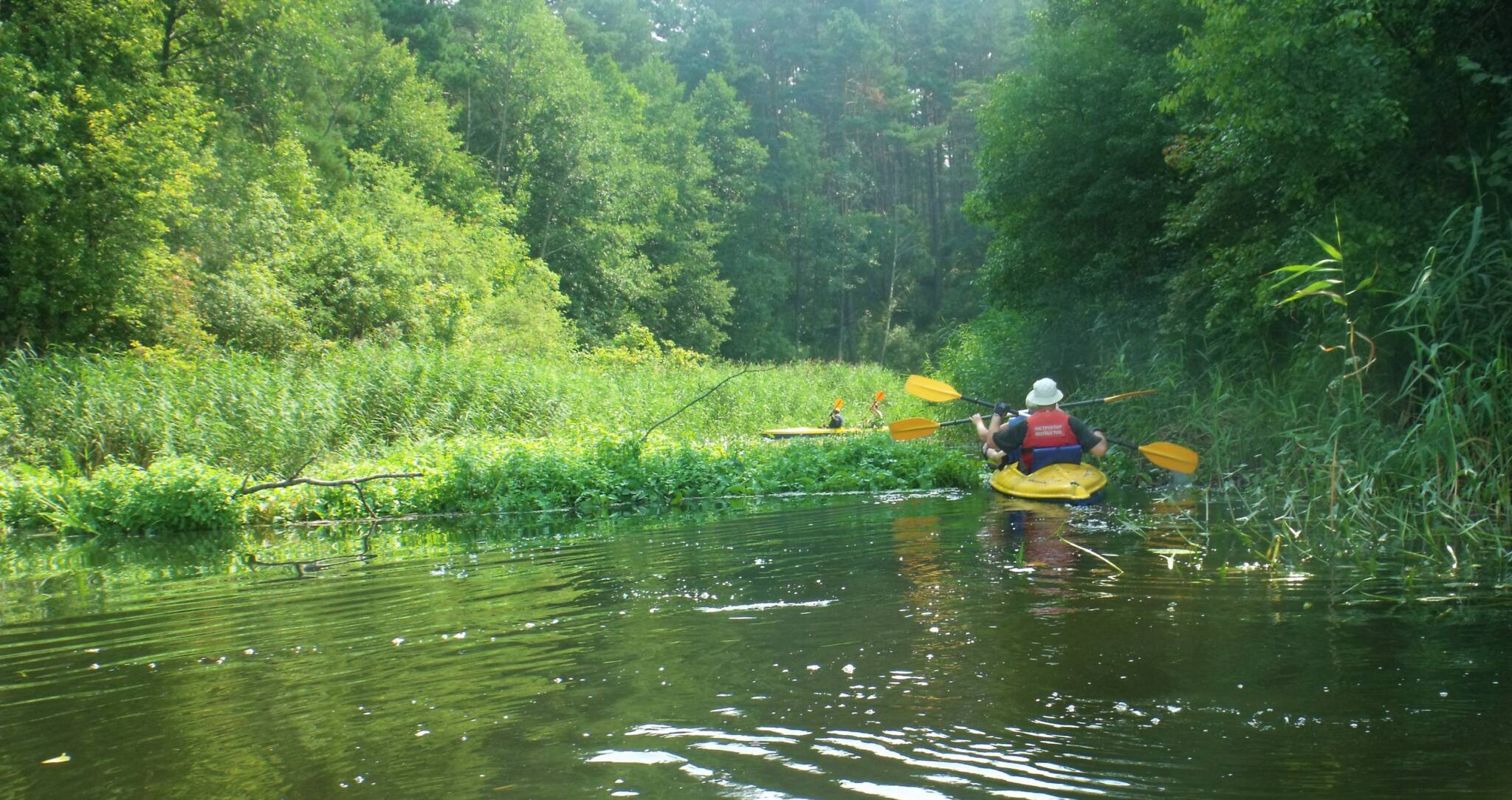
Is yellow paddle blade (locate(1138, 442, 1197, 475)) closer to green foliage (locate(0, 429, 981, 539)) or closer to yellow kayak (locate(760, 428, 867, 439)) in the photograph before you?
green foliage (locate(0, 429, 981, 539))

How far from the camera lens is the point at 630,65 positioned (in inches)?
2106

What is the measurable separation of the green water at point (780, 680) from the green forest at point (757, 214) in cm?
193

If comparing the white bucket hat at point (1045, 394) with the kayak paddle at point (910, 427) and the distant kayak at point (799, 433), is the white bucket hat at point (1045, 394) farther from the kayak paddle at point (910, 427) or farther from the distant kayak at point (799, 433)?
the distant kayak at point (799, 433)

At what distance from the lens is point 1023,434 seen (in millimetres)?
11266

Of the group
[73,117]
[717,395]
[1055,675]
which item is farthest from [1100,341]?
[73,117]

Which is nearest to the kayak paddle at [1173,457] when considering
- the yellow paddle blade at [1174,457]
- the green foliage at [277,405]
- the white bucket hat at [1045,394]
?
the yellow paddle blade at [1174,457]

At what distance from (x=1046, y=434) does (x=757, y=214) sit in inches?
1639

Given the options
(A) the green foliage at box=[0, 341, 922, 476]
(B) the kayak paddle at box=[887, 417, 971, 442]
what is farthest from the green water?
(A) the green foliage at box=[0, 341, 922, 476]

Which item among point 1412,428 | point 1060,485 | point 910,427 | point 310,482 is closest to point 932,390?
point 910,427

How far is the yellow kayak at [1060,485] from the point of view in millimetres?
10648

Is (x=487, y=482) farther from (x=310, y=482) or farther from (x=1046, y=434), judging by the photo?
(x=1046, y=434)

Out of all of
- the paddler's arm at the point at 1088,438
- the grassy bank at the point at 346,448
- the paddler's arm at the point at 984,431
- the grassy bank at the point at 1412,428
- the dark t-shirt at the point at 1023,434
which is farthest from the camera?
the paddler's arm at the point at 984,431

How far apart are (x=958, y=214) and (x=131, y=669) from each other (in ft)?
A: 157

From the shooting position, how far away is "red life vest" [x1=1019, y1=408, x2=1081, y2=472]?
36.8 feet
